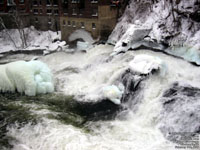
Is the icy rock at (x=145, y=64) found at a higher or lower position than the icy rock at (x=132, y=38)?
lower

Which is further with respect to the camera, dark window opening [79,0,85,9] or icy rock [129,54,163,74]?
dark window opening [79,0,85,9]

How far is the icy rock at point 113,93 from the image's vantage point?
1127 centimetres

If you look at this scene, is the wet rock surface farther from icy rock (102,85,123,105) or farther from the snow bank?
the snow bank

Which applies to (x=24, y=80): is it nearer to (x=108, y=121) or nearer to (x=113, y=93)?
(x=113, y=93)

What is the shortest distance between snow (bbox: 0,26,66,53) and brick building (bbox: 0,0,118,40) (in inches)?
34.0

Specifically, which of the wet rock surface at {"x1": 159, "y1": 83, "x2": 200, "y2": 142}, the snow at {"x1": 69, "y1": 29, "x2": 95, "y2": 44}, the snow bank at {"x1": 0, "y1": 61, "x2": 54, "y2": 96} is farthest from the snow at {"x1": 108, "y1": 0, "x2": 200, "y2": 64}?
the snow bank at {"x1": 0, "y1": 61, "x2": 54, "y2": 96}

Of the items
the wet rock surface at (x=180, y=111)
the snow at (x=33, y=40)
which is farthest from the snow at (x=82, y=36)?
the wet rock surface at (x=180, y=111)

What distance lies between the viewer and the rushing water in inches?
317

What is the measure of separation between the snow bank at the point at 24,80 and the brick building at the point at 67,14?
8958mm

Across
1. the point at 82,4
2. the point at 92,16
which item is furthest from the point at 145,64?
the point at 82,4

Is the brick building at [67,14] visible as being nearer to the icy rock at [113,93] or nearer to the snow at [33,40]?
the snow at [33,40]

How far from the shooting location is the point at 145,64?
11.7m

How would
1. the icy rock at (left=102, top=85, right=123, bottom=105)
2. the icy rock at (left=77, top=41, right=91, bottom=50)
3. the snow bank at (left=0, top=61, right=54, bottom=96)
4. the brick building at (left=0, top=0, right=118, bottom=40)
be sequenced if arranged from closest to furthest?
the icy rock at (left=102, top=85, right=123, bottom=105), the snow bank at (left=0, top=61, right=54, bottom=96), the brick building at (left=0, top=0, right=118, bottom=40), the icy rock at (left=77, top=41, right=91, bottom=50)

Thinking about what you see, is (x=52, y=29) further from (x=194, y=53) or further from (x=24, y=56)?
(x=194, y=53)
